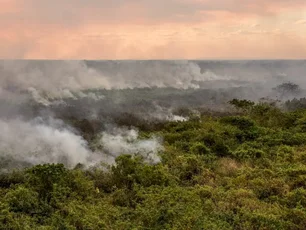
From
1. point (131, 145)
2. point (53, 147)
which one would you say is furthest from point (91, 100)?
point (53, 147)

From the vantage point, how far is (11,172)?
18.6 m

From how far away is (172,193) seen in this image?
15.9 meters

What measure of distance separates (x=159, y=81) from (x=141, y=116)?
5432cm

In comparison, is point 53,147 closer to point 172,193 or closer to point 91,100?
point 172,193

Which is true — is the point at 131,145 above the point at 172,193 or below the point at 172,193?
above

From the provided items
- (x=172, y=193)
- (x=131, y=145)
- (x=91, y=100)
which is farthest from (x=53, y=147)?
(x=91, y=100)

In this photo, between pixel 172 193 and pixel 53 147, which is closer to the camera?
pixel 172 193

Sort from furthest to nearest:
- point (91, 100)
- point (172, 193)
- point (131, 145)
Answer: point (91, 100) < point (131, 145) < point (172, 193)

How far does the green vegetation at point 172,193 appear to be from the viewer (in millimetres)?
13531

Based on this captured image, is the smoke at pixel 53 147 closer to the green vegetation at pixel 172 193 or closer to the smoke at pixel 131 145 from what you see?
the smoke at pixel 131 145

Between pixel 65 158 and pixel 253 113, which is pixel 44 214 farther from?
pixel 253 113

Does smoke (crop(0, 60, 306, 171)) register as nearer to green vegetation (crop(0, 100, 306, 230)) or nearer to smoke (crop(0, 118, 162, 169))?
smoke (crop(0, 118, 162, 169))

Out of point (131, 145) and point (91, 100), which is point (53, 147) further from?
point (91, 100)

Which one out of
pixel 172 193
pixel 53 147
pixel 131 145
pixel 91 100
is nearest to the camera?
pixel 172 193
